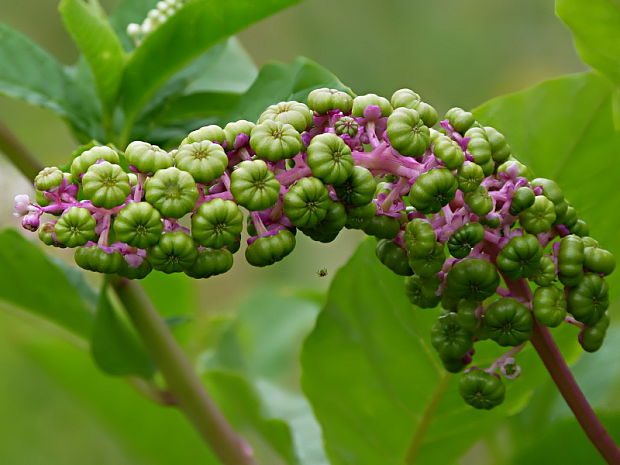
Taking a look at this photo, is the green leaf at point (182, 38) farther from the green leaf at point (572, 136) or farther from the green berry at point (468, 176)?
the green berry at point (468, 176)

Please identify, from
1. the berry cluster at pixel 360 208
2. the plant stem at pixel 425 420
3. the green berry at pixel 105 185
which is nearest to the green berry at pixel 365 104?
the berry cluster at pixel 360 208

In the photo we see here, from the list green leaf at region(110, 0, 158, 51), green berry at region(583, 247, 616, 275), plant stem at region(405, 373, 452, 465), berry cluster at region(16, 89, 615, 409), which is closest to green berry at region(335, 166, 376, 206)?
berry cluster at region(16, 89, 615, 409)

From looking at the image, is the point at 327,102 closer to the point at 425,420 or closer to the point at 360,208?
the point at 360,208

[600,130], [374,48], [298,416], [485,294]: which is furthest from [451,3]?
[485,294]

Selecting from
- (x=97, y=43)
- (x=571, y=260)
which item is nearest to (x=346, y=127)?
(x=571, y=260)

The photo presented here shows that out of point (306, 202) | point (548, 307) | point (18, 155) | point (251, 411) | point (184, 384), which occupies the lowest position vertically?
point (251, 411)

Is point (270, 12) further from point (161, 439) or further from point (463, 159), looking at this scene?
point (161, 439)

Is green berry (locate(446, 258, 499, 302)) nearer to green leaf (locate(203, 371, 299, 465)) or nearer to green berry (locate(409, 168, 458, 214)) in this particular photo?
green berry (locate(409, 168, 458, 214))
